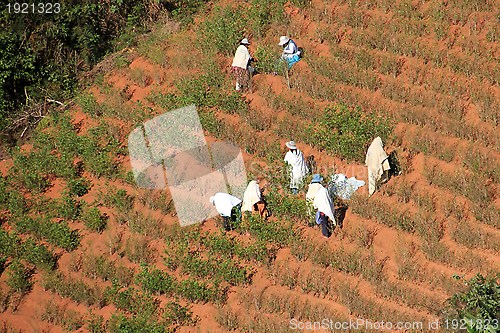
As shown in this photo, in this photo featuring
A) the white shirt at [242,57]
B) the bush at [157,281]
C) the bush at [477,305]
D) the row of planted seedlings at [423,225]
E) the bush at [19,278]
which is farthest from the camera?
the white shirt at [242,57]

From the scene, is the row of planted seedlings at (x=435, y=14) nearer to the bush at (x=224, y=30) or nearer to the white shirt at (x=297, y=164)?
the bush at (x=224, y=30)

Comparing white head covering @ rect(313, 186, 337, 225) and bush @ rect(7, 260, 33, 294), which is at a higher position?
white head covering @ rect(313, 186, 337, 225)

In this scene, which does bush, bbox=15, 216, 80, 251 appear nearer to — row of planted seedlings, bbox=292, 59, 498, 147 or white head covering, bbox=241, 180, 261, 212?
white head covering, bbox=241, 180, 261, 212

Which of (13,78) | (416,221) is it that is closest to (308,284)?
(416,221)

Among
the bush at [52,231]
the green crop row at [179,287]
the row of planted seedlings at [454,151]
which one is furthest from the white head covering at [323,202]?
the bush at [52,231]

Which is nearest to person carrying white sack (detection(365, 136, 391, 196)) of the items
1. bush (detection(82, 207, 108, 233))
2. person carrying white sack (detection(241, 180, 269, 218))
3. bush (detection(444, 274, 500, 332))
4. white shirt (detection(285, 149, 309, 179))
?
white shirt (detection(285, 149, 309, 179))

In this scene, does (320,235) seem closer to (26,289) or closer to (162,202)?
(162,202)
